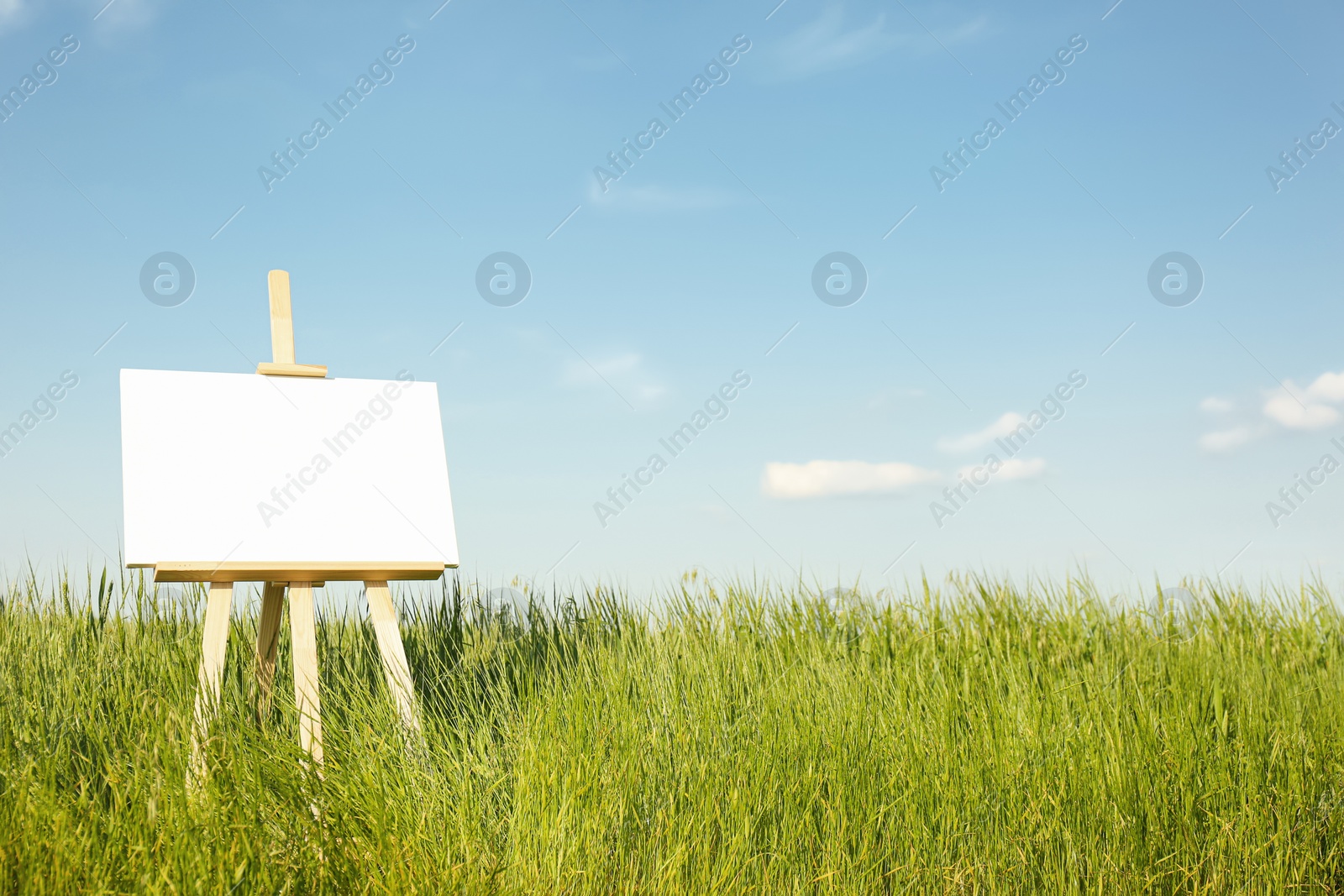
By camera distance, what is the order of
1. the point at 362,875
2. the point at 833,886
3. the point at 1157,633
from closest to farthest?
1. the point at 362,875
2. the point at 833,886
3. the point at 1157,633

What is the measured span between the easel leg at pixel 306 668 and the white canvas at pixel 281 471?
0.16 metres

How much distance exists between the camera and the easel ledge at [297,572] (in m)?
3.45

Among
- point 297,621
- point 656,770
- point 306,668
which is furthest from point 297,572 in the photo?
point 656,770

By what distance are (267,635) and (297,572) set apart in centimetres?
37

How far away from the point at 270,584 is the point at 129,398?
895 mm

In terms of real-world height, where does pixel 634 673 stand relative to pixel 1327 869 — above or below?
above

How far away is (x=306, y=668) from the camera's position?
11.5 feet

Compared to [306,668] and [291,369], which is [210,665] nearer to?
[306,668]

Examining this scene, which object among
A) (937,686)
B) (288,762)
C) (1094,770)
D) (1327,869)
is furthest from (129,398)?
(1327,869)

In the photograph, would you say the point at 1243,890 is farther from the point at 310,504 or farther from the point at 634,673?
the point at 310,504

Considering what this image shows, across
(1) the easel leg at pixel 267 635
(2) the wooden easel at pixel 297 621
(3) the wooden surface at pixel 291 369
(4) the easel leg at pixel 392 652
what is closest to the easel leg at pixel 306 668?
(2) the wooden easel at pixel 297 621

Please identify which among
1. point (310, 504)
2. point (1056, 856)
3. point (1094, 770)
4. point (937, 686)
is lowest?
point (1056, 856)

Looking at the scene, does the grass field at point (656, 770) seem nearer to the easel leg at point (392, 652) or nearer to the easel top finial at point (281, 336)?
the easel leg at point (392, 652)

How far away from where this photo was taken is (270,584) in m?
3.74
